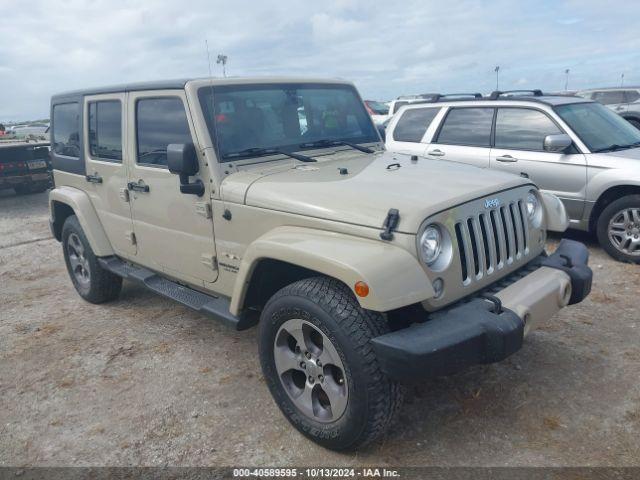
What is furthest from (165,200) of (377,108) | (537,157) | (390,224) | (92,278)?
(377,108)

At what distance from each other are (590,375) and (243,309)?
229 cm

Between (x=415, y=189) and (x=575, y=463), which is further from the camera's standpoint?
(x=415, y=189)

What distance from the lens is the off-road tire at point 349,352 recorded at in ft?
8.41

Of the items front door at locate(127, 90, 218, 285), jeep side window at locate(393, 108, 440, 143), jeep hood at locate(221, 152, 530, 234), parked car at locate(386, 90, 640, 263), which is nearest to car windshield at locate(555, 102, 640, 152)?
parked car at locate(386, 90, 640, 263)

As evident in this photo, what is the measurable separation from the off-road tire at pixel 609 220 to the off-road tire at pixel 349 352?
13.4ft

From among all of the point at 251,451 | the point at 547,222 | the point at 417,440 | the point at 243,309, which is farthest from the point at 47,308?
the point at 547,222

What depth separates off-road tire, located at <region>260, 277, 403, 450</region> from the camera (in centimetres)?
256

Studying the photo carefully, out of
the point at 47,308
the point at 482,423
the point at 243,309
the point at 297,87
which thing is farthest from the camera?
the point at 47,308

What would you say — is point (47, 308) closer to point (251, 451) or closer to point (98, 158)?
A: point (98, 158)

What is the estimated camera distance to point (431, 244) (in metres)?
2.71

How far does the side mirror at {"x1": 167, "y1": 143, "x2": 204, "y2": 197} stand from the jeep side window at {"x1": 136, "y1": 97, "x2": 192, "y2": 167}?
24 centimetres

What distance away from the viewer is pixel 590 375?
11.6ft

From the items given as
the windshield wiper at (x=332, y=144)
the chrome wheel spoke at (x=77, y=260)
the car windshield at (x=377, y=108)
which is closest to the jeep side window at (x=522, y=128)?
the windshield wiper at (x=332, y=144)

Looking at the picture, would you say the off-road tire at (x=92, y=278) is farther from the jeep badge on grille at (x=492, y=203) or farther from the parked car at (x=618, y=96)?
the parked car at (x=618, y=96)
